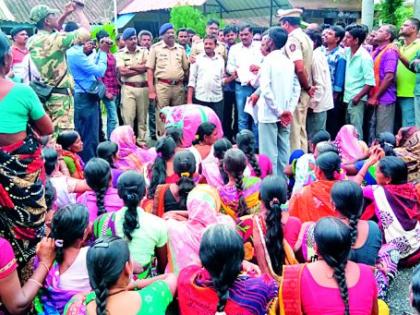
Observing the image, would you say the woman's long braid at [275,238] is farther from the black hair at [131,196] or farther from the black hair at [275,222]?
the black hair at [131,196]

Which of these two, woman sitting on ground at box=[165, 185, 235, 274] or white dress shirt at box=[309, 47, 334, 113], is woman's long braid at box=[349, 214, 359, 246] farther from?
white dress shirt at box=[309, 47, 334, 113]

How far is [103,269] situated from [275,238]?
1.23 metres

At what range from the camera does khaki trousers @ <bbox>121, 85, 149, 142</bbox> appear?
24.3 ft

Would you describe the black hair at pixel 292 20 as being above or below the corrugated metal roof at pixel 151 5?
below

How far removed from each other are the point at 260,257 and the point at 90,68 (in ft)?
13.1

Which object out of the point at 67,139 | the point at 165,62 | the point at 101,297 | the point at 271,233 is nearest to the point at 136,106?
the point at 165,62

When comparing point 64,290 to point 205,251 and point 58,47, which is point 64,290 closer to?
point 205,251

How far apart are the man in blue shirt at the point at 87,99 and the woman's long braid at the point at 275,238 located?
12.6ft

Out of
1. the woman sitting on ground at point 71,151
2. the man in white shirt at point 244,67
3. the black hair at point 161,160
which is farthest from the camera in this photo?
the man in white shirt at point 244,67

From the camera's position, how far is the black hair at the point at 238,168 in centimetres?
343

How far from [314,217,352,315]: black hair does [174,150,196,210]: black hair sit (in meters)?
1.24

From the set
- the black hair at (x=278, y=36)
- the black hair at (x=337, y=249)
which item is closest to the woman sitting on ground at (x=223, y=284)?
the black hair at (x=337, y=249)

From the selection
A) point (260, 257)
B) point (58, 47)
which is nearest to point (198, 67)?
point (58, 47)

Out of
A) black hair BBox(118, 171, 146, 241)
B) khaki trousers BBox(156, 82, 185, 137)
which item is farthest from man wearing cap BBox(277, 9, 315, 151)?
black hair BBox(118, 171, 146, 241)
